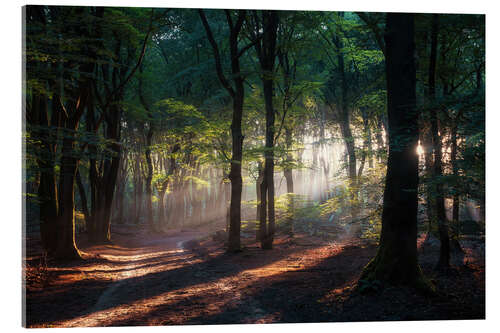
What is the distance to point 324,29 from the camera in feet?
38.3

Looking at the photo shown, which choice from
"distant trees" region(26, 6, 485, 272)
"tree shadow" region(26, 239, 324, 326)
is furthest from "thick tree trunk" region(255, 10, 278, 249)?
"tree shadow" region(26, 239, 324, 326)

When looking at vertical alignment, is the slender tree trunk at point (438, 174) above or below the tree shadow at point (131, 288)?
above

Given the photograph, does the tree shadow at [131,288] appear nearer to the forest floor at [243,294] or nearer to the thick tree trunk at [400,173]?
the forest floor at [243,294]

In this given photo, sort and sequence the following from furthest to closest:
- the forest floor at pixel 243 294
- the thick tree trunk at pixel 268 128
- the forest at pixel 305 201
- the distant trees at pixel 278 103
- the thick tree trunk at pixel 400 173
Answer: the thick tree trunk at pixel 268 128 < the distant trees at pixel 278 103 < the thick tree trunk at pixel 400 173 < the forest at pixel 305 201 < the forest floor at pixel 243 294

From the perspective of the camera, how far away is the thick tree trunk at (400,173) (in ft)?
15.3

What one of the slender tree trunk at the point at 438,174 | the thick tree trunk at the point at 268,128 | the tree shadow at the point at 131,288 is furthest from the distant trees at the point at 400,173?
the thick tree trunk at the point at 268,128

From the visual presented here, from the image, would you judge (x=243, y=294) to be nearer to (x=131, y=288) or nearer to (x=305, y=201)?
(x=131, y=288)

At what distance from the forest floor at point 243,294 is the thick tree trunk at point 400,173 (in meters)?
0.31

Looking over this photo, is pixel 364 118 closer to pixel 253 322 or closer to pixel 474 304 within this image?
pixel 474 304

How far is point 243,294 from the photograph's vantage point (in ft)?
17.7

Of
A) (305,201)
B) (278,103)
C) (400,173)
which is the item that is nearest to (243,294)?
(400,173)

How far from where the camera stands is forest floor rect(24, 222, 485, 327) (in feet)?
14.2

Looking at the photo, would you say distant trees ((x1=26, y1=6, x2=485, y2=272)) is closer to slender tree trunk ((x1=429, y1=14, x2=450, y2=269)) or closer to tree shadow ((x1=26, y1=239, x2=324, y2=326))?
slender tree trunk ((x1=429, y1=14, x2=450, y2=269))
